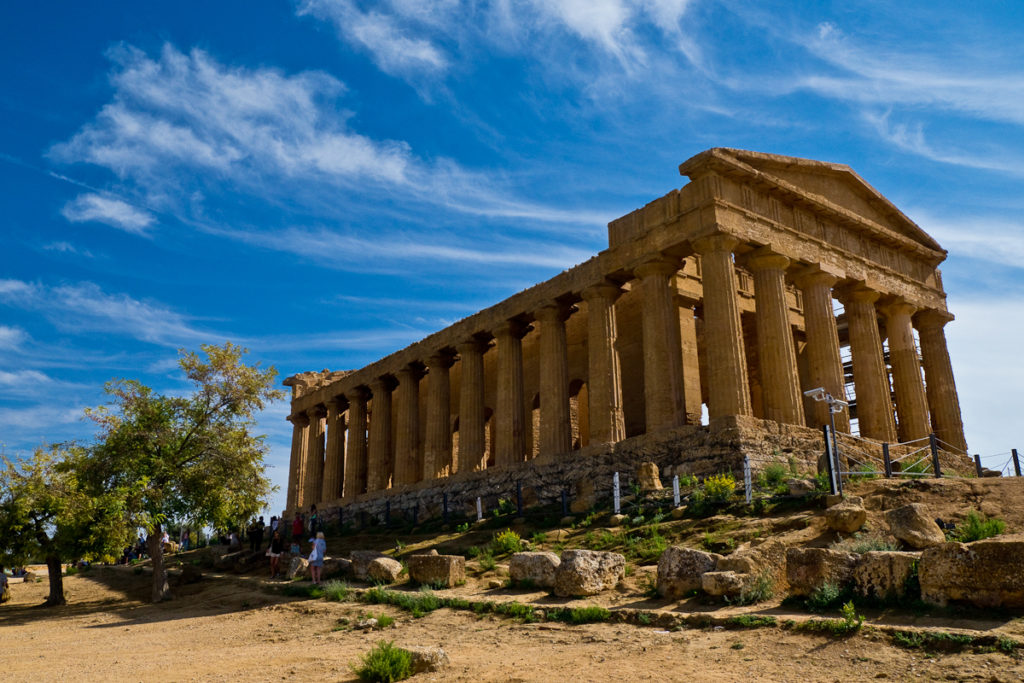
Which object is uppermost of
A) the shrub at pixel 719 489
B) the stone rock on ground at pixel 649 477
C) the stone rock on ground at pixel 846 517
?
the stone rock on ground at pixel 649 477

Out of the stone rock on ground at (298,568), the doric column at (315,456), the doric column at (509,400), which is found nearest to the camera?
the stone rock on ground at (298,568)

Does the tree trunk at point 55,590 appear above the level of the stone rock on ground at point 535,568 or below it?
below

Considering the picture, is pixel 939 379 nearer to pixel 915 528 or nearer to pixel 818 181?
pixel 818 181

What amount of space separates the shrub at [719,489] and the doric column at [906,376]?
12.0m

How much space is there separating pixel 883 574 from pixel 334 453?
33.7m

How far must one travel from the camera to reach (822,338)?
962 inches

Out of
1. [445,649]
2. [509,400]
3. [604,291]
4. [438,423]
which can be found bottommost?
[445,649]

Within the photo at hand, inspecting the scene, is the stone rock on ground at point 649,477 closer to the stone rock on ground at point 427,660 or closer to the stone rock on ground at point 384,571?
the stone rock on ground at point 384,571

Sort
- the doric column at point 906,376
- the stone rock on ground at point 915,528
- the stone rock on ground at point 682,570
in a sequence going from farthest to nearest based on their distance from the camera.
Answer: the doric column at point 906,376 < the stone rock on ground at point 682,570 < the stone rock on ground at point 915,528

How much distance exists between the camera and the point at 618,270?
82.1ft

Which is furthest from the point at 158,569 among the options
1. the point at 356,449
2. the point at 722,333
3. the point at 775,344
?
the point at 775,344

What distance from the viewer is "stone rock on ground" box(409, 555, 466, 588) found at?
15.1 metres

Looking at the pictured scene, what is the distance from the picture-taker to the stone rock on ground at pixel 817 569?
9.95 metres

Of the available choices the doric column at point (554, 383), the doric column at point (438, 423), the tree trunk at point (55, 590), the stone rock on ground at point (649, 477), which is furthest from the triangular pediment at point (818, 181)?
the tree trunk at point (55, 590)
